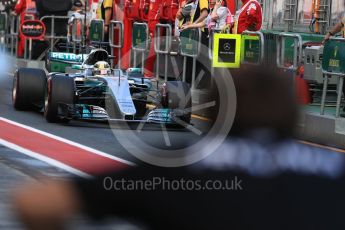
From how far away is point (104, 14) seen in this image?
21672mm

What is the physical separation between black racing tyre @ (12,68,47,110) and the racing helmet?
0.69m

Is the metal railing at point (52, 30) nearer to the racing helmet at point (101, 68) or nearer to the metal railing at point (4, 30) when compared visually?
the metal railing at point (4, 30)

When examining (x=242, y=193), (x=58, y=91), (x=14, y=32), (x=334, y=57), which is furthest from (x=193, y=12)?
(x=242, y=193)

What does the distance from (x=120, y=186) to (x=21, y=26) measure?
2035cm

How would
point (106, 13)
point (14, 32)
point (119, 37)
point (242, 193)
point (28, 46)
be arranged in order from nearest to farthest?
point (242, 193) → point (119, 37) → point (106, 13) → point (28, 46) → point (14, 32)

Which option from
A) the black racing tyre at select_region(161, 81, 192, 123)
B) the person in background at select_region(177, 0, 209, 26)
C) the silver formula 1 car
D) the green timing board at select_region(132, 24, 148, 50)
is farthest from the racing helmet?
the green timing board at select_region(132, 24, 148, 50)

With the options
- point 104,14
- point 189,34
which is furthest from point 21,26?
point 189,34

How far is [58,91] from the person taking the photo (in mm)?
11867

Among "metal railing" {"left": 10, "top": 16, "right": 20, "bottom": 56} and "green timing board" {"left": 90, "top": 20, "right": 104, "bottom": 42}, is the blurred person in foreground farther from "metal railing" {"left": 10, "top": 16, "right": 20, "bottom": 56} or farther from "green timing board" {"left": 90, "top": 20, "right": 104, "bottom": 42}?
"metal railing" {"left": 10, "top": 16, "right": 20, "bottom": 56}

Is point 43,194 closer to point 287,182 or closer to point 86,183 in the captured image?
point 86,183

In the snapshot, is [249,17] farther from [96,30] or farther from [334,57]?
[96,30]

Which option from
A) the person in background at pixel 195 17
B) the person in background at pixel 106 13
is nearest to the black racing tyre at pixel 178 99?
the person in background at pixel 195 17

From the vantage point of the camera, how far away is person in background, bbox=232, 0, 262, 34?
1523 cm

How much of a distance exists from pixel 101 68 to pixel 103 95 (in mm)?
496
